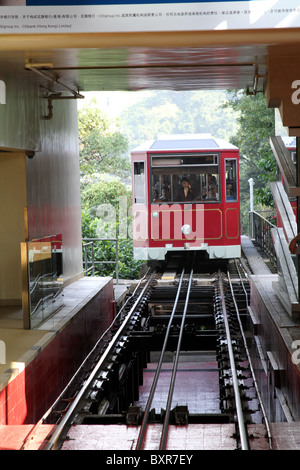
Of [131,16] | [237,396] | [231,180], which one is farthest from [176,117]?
[131,16]

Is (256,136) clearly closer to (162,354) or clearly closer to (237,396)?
(162,354)

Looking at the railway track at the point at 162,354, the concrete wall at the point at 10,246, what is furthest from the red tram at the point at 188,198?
the concrete wall at the point at 10,246

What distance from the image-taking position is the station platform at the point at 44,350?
5.83 m

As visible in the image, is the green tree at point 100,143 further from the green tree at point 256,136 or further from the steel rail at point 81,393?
the steel rail at point 81,393

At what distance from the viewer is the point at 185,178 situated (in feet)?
45.6

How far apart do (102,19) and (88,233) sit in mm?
15064

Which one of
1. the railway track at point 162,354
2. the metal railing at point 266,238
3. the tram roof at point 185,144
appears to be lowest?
the railway track at point 162,354

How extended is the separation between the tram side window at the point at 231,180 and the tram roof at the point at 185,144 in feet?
1.12

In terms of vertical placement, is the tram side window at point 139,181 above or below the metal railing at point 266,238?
above

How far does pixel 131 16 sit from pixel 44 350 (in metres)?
3.41

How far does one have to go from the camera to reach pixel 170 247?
13969 millimetres

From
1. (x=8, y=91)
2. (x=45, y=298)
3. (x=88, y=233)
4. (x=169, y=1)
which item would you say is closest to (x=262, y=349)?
(x=45, y=298)

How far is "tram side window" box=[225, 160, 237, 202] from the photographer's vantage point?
13.9 meters

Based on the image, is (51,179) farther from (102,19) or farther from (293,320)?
(102,19)
